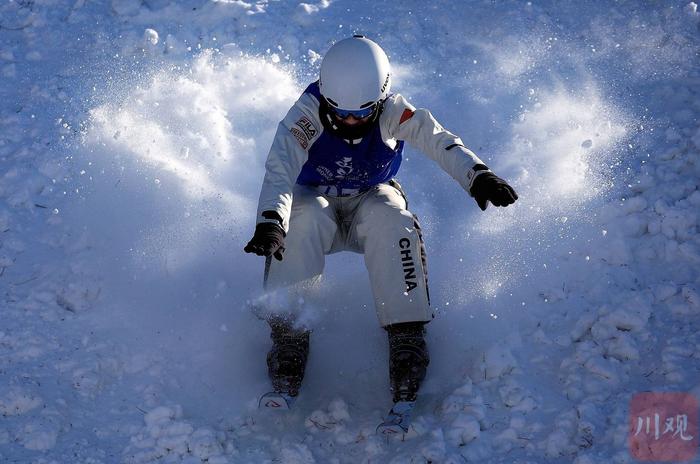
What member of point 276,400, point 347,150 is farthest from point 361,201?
point 276,400

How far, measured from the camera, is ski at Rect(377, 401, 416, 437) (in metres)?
5.07

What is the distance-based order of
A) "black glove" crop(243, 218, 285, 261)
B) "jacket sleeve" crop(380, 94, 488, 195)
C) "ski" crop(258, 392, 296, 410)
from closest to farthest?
"black glove" crop(243, 218, 285, 261)
"ski" crop(258, 392, 296, 410)
"jacket sleeve" crop(380, 94, 488, 195)

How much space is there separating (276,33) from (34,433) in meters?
4.62

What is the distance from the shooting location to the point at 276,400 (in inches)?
207

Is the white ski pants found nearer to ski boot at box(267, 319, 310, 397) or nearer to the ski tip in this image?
ski boot at box(267, 319, 310, 397)

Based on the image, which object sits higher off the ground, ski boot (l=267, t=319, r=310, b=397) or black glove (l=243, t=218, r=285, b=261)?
black glove (l=243, t=218, r=285, b=261)

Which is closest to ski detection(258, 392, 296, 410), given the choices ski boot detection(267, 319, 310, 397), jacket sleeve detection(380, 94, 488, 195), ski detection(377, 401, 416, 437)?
ski boot detection(267, 319, 310, 397)

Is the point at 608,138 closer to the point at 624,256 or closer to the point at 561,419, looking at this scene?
the point at 624,256

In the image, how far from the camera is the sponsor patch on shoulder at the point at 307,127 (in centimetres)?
559

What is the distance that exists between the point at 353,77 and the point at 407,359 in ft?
5.78

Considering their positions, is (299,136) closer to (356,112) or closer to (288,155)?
(288,155)

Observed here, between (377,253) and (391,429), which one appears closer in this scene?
(391,429)

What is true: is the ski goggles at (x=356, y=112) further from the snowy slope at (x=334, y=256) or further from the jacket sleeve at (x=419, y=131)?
the snowy slope at (x=334, y=256)

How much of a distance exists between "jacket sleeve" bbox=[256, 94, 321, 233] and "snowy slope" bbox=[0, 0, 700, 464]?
858mm
